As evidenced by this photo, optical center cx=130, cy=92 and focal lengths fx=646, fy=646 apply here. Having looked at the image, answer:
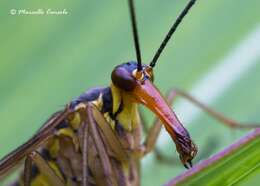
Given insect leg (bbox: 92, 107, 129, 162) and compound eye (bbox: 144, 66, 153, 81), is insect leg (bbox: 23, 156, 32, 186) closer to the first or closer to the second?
insect leg (bbox: 92, 107, 129, 162)

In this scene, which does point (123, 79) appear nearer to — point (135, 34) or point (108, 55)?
point (135, 34)

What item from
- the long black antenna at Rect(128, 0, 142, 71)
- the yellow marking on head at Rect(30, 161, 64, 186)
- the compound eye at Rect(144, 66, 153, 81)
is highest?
the long black antenna at Rect(128, 0, 142, 71)

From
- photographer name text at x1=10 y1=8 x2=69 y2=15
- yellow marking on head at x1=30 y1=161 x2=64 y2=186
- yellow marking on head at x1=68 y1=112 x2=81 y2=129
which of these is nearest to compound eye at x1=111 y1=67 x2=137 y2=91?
yellow marking on head at x1=68 y1=112 x2=81 y2=129

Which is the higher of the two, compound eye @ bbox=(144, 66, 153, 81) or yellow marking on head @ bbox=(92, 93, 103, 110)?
compound eye @ bbox=(144, 66, 153, 81)

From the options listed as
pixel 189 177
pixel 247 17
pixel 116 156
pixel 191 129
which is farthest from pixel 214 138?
pixel 189 177

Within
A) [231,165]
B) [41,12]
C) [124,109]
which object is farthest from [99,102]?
[41,12]

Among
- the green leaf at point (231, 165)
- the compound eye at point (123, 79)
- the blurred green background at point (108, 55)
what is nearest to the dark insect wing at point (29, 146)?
the compound eye at point (123, 79)

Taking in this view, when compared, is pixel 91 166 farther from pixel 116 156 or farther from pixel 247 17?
pixel 247 17
